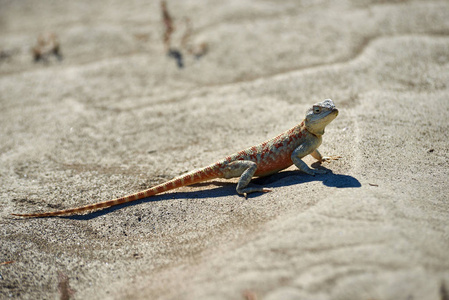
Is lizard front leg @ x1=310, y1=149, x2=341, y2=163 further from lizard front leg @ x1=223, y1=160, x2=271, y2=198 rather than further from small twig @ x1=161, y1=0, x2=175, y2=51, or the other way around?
small twig @ x1=161, y1=0, x2=175, y2=51

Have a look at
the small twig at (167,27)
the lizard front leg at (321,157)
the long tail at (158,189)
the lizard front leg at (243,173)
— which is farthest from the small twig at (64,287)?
the small twig at (167,27)

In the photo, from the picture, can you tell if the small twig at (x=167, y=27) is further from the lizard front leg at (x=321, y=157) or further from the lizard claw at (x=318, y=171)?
the lizard claw at (x=318, y=171)

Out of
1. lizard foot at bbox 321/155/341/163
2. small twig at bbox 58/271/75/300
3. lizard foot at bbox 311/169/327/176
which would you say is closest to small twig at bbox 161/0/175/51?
lizard foot at bbox 321/155/341/163

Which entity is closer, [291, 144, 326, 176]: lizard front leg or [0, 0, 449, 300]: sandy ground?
[0, 0, 449, 300]: sandy ground

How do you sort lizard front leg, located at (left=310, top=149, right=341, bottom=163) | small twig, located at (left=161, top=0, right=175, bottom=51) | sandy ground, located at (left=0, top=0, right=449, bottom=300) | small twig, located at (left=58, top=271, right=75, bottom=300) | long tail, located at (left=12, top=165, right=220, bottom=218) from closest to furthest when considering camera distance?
1. sandy ground, located at (left=0, top=0, right=449, bottom=300)
2. small twig, located at (left=58, top=271, right=75, bottom=300)
3. long tail, located at (left=12, top=165, right=220, bottom=218)
4. lizard front leg, located at (left=310, top=149, right=341, bottom=163)
5. small twig, located at (left=161, top=0, right=175, bottom=51)

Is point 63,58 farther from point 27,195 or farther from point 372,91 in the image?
point 372,91

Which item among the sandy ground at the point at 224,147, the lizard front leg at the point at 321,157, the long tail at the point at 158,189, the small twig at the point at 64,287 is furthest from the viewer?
the lizard front leg at the point at 321,157

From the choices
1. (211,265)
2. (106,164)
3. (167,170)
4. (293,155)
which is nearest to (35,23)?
(106,164)
